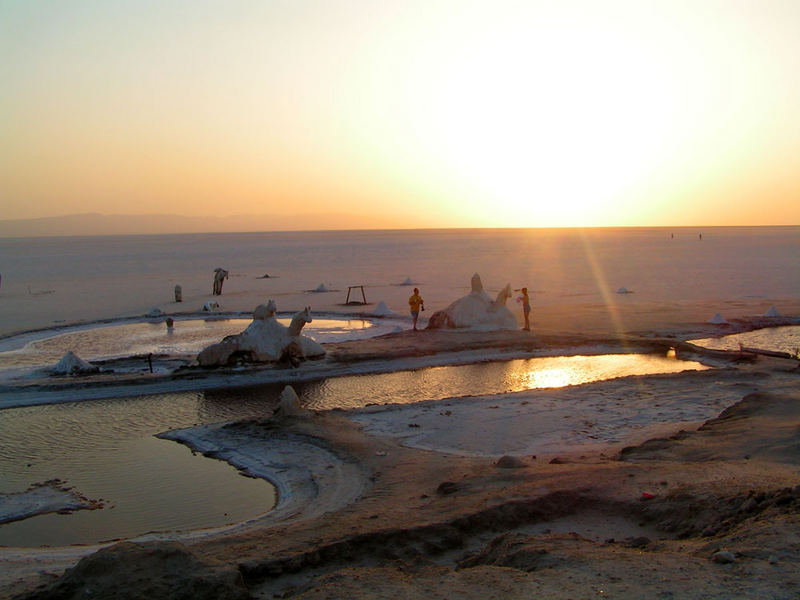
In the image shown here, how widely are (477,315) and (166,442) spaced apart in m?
14.6

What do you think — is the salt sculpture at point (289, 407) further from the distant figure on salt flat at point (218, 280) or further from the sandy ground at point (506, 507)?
the distant figure on salt flat at point (218, 280)

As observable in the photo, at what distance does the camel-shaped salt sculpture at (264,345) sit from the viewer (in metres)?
20.7

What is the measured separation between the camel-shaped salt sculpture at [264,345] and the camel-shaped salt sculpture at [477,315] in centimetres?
628

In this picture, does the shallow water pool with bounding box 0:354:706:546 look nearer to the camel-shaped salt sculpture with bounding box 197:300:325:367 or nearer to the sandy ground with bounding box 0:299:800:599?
the sandy ground with bounding box 0:299:800:599

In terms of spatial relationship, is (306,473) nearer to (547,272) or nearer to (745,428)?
(745,428)

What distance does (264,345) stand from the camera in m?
21.2

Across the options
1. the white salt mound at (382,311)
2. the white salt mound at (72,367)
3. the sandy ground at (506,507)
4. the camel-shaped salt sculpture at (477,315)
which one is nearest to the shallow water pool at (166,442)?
the sandy ground at (506,507)

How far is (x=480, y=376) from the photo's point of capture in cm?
2019

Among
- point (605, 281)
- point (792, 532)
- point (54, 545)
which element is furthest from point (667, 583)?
point (605, 281)

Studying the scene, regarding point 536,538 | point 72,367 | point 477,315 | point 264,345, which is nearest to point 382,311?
point 477,315

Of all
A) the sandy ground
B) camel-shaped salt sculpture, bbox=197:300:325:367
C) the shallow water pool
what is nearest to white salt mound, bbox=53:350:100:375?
the shallow water pool

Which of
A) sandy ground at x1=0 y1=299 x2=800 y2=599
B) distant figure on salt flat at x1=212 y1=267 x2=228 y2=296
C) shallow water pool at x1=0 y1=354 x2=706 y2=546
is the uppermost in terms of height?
distant figure on salt flat at x1=212 y1=267 x2=228 y2=296

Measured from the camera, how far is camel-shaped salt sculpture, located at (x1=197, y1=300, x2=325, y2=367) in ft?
67.9

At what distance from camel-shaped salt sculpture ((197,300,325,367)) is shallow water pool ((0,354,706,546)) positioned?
6.18 feet
